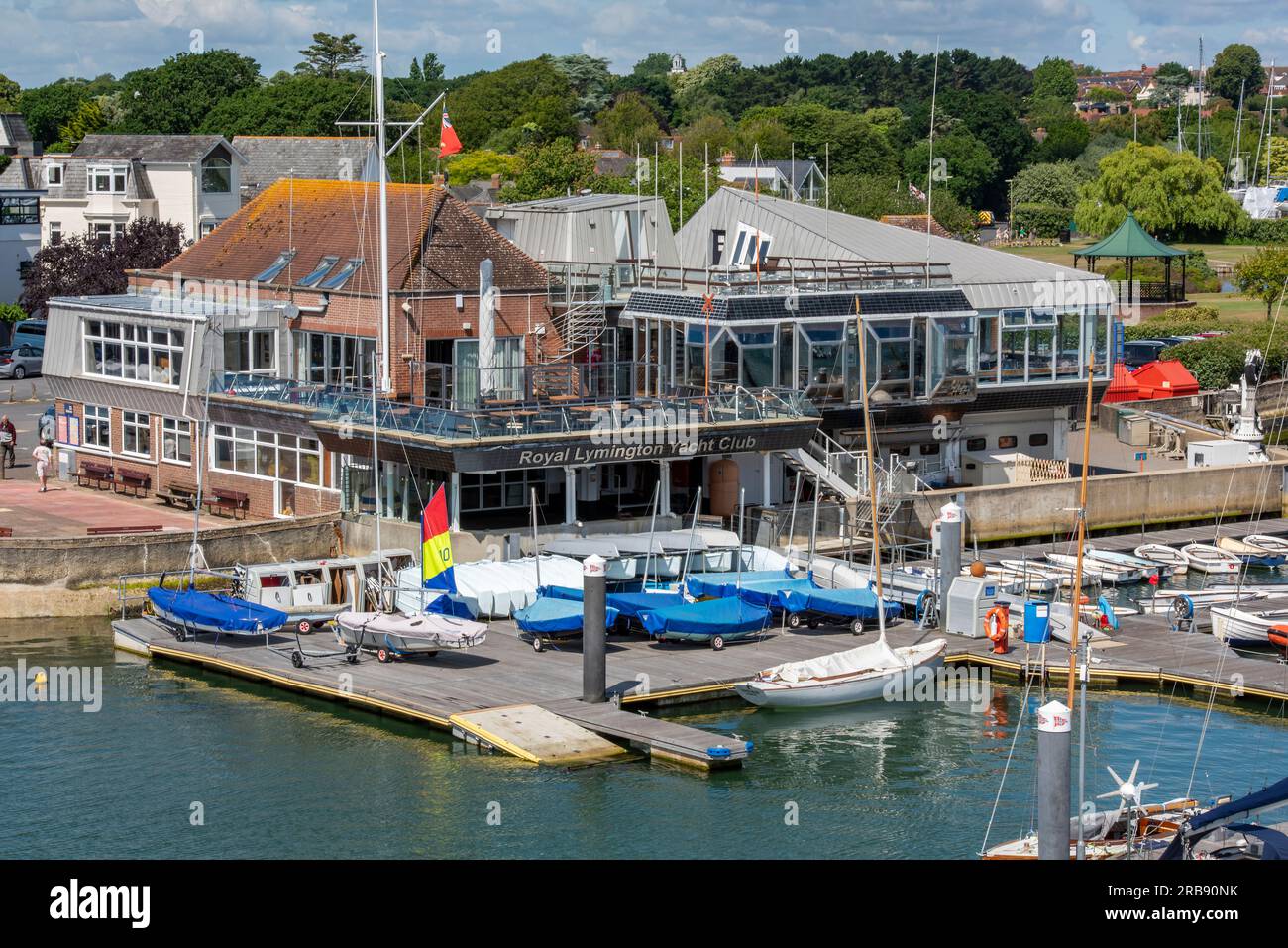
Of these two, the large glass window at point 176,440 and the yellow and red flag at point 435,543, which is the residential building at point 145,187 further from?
the yellow and red flag at point 435,543

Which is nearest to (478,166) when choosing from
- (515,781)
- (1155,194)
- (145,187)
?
(145,187)

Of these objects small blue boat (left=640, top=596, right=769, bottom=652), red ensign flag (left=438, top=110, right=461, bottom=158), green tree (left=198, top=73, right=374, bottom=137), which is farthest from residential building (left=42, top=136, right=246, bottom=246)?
small blue boat (left=640, top=596, right=769, bottom=652)

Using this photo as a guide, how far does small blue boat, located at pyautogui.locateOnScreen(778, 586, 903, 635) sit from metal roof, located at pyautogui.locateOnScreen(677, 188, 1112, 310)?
648 inches

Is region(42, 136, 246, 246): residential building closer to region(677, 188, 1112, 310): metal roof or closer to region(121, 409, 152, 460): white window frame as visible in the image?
region(121, 409, 152, 460): white window frame

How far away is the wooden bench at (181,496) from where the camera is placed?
57.0 m

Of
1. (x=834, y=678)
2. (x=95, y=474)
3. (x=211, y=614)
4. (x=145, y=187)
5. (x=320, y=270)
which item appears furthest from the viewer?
(x=145, y=187)

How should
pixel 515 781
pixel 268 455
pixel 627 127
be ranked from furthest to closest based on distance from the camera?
pixel 627 127 → pixel 268 455 → pixel 515 781

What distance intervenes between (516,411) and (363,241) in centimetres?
1160

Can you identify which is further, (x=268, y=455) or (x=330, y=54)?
(x=330, y=54)

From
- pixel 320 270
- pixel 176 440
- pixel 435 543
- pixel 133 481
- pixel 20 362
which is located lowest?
pixel 133 481

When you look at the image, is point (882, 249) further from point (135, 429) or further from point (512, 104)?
point (512, 104)

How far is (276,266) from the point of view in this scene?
60281 millimetres

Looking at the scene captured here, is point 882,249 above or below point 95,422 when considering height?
above

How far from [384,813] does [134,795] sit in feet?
16.1
